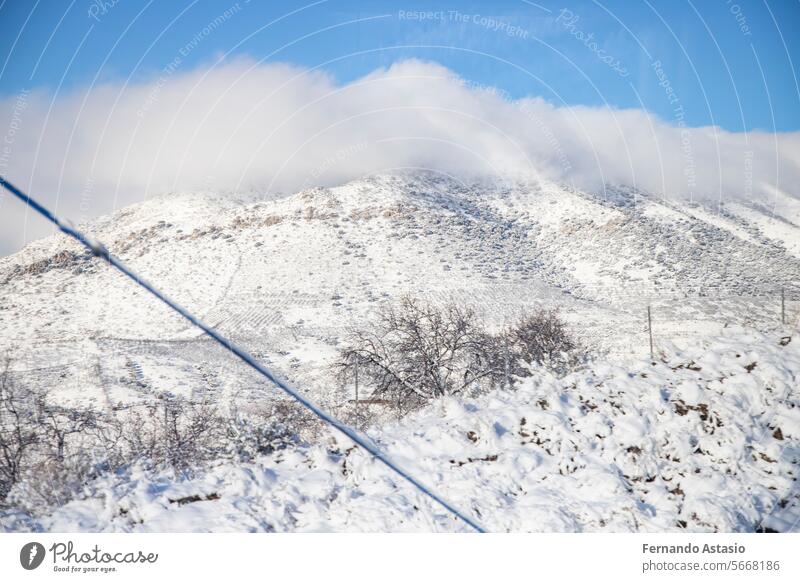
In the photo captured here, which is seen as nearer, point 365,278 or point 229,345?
point 229,345

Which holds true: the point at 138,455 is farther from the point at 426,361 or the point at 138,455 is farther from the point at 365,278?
the point at 365,278

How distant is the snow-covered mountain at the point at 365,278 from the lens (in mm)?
17719

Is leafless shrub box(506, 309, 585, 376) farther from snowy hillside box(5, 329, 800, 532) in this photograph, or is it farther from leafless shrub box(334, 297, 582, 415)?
snowy hillside box(5, 329, 800, 532)

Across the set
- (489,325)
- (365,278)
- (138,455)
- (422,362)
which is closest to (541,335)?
(489,325)

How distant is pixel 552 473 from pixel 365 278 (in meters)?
17.6

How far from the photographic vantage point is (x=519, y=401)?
24.3 feet

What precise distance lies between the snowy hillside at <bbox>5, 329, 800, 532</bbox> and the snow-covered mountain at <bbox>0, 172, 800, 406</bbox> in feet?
28.2

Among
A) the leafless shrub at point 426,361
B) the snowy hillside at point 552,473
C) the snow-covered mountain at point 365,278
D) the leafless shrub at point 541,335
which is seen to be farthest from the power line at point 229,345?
the leafless shrub at point 541,335

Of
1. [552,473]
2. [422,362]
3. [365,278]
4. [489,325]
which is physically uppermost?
[365,278]

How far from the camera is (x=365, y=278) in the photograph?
22.8m

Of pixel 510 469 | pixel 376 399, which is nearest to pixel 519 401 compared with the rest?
pixel 510 469

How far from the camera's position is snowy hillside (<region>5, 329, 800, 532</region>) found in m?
5.27

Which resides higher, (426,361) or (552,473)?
(426,361)
